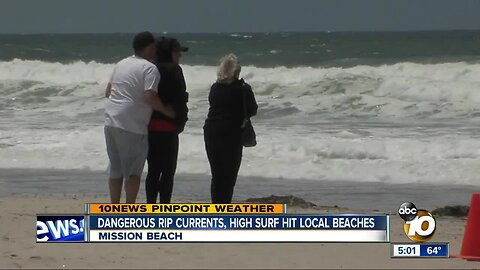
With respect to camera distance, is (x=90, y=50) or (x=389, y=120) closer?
(x=389, y=120)

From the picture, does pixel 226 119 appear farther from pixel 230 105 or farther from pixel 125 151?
pixel 125 151

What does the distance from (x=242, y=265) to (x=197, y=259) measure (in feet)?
1.00

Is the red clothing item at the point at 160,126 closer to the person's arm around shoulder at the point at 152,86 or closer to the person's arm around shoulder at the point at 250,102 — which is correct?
the person's arm around shoulder at the point at 152,86

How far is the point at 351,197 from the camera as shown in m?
9.99

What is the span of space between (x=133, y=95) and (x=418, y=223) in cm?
212

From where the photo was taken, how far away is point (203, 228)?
617cm

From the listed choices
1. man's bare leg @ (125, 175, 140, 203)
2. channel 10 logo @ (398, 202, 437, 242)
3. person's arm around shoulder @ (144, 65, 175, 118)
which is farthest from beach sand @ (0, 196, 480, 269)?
person's arm around shoulder @ (144, 65, 175, 118)

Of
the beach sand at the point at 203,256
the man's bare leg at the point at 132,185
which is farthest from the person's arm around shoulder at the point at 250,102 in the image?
the beach sand at the point at 203,256

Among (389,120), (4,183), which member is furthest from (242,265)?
(389,120)

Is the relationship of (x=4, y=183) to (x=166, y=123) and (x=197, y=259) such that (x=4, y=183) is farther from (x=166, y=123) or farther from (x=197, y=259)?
(x=197, y=259)

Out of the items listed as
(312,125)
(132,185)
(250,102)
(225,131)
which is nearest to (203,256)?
(132,185)

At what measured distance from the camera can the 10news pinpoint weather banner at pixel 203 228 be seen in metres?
6.17

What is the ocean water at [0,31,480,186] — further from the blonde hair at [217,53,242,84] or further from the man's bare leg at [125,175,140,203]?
the man's bare leg at [125,175,140,203]

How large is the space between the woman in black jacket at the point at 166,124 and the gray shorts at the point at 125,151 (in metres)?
0.20
